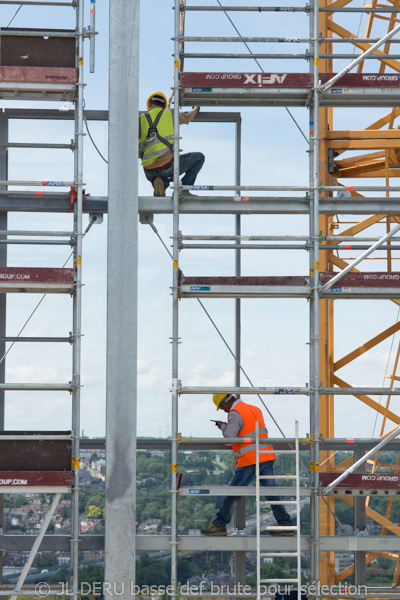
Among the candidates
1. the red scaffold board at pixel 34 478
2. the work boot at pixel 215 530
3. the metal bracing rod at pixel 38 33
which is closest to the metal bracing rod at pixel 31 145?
the metal bracing rod at pixel 38 33

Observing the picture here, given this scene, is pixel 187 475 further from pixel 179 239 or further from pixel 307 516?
pixel 179 239

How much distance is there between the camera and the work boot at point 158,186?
36.0ft

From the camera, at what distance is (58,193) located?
10633 millimetres

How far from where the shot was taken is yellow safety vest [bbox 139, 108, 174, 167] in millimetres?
10906

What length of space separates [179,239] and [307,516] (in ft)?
12.0

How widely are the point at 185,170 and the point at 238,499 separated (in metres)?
3.98

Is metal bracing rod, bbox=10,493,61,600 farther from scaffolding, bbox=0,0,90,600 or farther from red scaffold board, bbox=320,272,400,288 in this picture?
red scaffold board, bbox=320,272,400,288

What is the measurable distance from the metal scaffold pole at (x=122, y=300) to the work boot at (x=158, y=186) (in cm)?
62

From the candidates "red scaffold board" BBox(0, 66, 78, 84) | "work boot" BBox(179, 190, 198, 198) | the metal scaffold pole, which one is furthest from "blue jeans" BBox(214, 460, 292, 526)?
"red scaffold board" BBox(0, 66, 78, 84)

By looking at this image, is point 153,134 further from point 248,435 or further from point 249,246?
point 248,435

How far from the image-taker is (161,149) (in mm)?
10922

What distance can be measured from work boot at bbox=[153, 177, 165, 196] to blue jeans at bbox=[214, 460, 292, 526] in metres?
3.41

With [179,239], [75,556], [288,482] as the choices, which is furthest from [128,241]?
[288,482]

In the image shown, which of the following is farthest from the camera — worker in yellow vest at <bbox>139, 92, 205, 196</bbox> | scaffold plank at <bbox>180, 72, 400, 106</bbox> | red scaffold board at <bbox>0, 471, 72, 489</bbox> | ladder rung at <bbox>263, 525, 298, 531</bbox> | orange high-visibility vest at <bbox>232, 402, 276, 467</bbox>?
worker in yellow vest at <bbox>139, 92, 205, 196</bbox>
